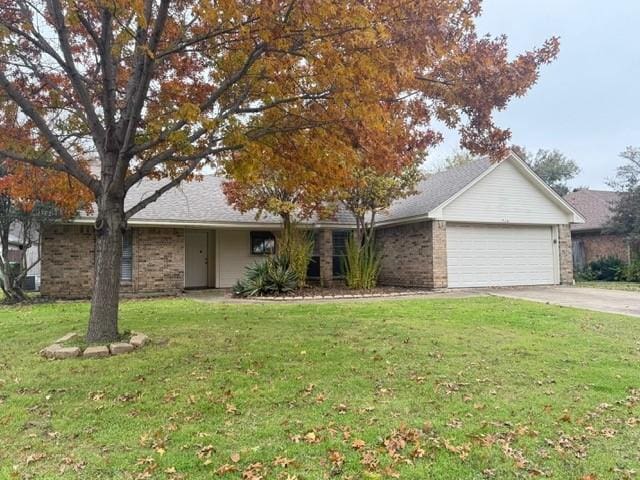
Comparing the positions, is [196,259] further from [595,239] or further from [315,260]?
[595,239]

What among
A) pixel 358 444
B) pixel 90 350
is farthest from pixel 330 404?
pixel 90 350

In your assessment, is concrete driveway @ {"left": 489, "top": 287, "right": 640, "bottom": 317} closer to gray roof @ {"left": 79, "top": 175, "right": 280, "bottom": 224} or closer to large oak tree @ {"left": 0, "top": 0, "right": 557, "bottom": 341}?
large oak tree @ {"left": 0, "top": 0, "right": 557, "bottom": 341}

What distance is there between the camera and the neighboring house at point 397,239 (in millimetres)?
14352

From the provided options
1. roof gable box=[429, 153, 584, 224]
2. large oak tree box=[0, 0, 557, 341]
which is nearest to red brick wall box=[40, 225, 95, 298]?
large oak tree box=[0, 0, 557, 341]

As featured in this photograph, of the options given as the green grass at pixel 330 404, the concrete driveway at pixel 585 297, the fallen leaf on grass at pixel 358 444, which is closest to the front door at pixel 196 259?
the green grass at pixel 330 404

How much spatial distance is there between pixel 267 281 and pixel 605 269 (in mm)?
15792

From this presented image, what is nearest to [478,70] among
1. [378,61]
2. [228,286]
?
[378,61]

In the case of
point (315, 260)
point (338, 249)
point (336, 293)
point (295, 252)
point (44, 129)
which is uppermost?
point (44, 129)

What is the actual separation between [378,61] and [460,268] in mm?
10887

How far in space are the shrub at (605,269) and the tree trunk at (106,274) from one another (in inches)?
804

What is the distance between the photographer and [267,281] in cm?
1377

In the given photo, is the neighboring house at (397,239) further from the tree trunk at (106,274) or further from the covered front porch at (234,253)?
the tree trunk at (106,274)

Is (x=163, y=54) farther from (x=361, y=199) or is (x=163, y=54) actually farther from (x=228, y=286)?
(x=228, y=286)

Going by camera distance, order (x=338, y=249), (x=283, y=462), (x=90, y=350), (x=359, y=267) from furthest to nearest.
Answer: (x=338, y=249) < (x=359, y=267) < (x=90, y=350) < (x=283, y=462)
